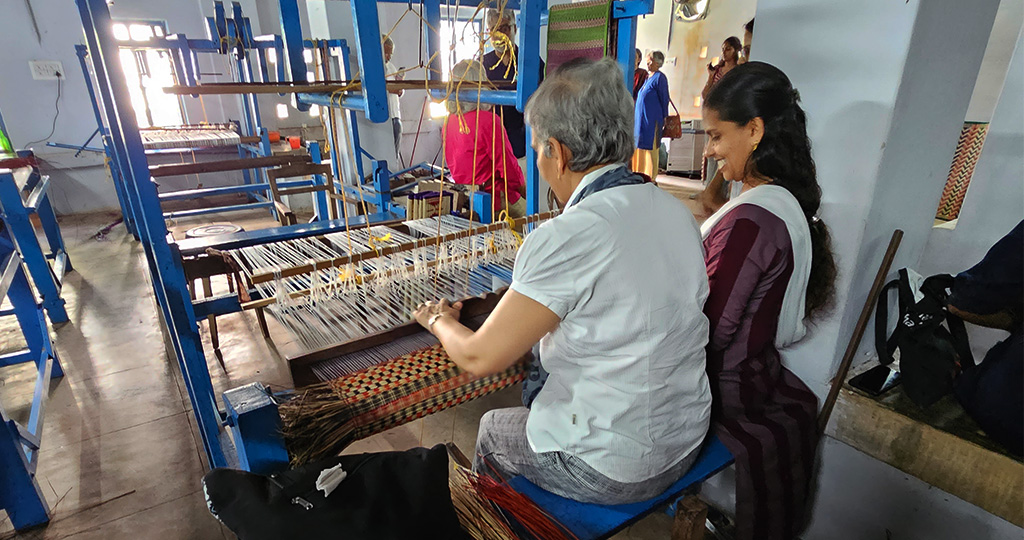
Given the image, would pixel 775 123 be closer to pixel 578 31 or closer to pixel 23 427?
pixel 578 31

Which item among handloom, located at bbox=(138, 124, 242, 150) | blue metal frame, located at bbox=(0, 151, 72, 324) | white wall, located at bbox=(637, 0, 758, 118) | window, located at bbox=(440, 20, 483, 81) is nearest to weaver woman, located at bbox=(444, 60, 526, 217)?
window, located at bbox=(440, 20, 483, 81)

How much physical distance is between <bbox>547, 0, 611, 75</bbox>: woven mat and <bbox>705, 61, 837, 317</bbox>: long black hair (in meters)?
0.45

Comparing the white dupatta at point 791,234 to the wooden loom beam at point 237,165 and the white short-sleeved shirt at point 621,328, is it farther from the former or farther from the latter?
the wooden loom beam at point 237,165

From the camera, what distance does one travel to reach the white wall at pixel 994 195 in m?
1.61

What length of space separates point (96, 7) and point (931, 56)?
2335 millimetres

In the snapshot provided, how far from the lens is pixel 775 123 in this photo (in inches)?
54.2

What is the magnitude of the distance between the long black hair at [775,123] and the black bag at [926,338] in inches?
14.9

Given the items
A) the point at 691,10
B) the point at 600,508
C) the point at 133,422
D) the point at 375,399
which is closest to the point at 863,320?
the point at 600,508

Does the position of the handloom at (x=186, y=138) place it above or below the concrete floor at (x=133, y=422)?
above

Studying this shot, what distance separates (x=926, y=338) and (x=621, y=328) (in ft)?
3.73

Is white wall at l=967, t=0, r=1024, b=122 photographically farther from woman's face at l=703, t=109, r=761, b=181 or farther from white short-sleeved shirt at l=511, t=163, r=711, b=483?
white short-sleeved shirt at l=511, t=163, r=711, b=483

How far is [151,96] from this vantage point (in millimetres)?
7309

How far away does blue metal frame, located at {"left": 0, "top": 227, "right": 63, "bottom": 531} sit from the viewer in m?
1.92

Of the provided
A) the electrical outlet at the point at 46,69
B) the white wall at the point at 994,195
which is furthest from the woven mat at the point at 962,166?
the electrical outlet at the point at 46,69
